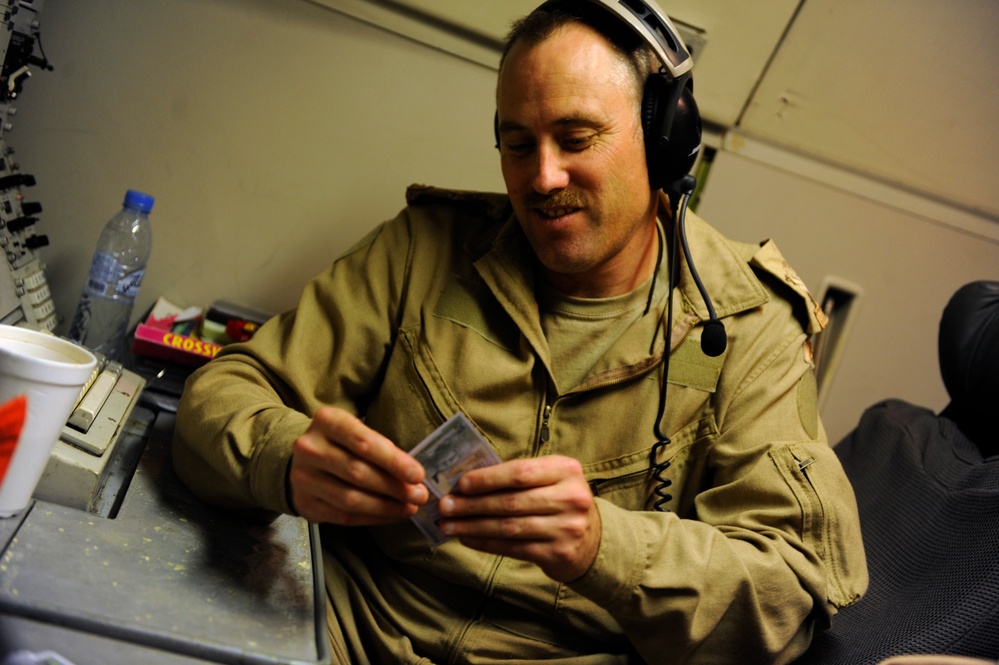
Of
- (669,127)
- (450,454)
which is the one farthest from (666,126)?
(450,454)

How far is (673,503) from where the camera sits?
1328 millimetres

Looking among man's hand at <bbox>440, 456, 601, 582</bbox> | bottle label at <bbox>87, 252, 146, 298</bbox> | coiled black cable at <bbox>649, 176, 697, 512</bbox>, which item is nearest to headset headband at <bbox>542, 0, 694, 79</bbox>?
coiled black cable at <bbox>649, 176, 697, 512</bbox>

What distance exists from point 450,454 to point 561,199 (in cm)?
50

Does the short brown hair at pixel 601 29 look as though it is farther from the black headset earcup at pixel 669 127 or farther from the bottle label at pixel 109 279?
the bottle label at pixel 109 279

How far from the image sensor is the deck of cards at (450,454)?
97 cm

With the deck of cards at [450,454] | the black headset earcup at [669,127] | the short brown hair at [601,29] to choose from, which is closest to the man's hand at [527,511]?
the deck of cards at [450,454]

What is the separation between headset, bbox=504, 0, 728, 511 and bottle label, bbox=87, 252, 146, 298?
952 mm

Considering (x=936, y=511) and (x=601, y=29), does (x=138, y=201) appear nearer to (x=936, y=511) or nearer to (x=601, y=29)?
(x=601, y=29)

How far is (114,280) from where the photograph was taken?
5.31ft

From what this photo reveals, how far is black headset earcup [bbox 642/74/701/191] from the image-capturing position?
1.27 meters

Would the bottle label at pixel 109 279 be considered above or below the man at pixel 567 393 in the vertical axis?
below

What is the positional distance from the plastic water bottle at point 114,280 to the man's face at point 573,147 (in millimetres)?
757

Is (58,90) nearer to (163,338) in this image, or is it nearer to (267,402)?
(163,338)

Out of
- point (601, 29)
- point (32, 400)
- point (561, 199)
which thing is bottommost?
point (32, 400)
